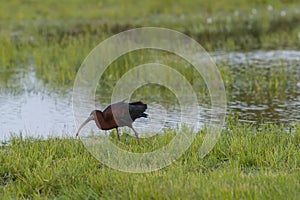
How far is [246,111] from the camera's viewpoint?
9336mm

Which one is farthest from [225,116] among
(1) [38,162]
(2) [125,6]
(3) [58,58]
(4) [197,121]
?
(2) [125,6]

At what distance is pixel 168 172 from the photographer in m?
5.52

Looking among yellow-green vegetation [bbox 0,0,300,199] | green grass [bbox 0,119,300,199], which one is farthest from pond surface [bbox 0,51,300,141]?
green grass [bbox 0,119,300,199]

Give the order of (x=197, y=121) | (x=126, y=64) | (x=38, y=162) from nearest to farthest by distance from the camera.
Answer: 1. (x=38, y=162)
2. (x=197, y=121)
3. (x=126, y=64)

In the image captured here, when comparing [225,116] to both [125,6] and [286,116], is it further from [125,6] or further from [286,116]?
[125,6]

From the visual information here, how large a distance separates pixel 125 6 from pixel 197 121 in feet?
44.6

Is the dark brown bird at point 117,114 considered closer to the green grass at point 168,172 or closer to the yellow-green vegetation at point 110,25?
the green grass at point 168,172

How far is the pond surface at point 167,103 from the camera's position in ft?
28.3

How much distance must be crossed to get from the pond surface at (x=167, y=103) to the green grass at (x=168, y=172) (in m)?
1.22

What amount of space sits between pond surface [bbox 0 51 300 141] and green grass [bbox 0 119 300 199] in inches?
48.0

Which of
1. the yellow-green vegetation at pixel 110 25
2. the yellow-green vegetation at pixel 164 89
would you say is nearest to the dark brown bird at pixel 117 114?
the yellow-green vegetation at pixel 164 89

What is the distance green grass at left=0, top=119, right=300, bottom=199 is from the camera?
4.97 meters

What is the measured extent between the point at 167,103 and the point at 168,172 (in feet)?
14.9

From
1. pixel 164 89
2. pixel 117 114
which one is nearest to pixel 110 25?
pixel 164 89
